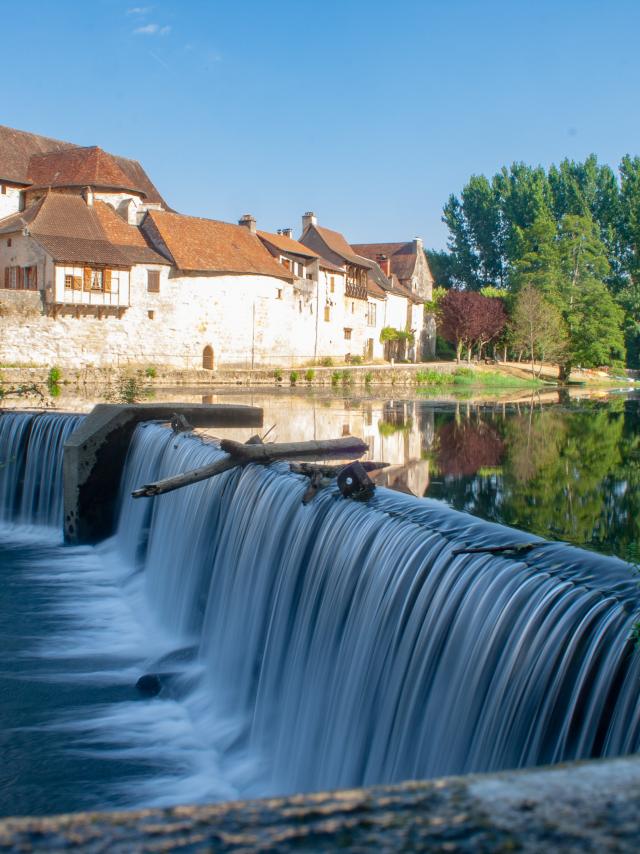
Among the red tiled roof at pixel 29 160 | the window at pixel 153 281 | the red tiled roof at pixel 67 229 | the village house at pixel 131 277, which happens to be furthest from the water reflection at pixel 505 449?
the red tiled roof at pixel 29 160

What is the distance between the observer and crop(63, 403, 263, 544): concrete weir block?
1312 centimetres

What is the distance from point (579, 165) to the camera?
258 feet

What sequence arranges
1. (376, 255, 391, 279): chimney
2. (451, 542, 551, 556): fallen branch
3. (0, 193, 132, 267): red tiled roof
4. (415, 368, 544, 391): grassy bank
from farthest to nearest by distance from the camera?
(376, 255, 391, 279): chimney
(415, 368, 544, 391): grassy bank
(0, 193, 132, 267): red tiled roof
(451, 542, 551, 556): fallen branch

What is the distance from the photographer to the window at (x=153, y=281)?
42.4 metres

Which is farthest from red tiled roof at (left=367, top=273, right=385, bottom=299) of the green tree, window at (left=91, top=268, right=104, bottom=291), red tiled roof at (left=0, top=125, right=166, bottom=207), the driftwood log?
the driftwood log

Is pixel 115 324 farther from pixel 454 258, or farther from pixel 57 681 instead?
pixel 454 258

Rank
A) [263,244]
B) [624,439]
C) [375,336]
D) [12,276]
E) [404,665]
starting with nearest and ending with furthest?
1. [404,665]
2. [624,439]
3. [12,276]
4. [263,244]
5. [375,336]

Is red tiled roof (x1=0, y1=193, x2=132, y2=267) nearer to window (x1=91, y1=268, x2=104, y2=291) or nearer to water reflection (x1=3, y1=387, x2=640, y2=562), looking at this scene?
window (x1=91, y1=268, x2=104, y2=291)

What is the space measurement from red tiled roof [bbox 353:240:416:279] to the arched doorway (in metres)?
25.9

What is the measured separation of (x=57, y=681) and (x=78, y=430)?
5992 mm

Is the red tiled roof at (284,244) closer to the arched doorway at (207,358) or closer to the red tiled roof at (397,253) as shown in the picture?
the arched doorway at (207,358)

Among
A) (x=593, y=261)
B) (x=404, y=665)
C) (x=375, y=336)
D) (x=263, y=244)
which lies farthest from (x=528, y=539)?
(x=593, y=261)

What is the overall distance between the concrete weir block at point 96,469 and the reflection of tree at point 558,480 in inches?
193

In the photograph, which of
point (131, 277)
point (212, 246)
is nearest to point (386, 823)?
point (131, 277)
